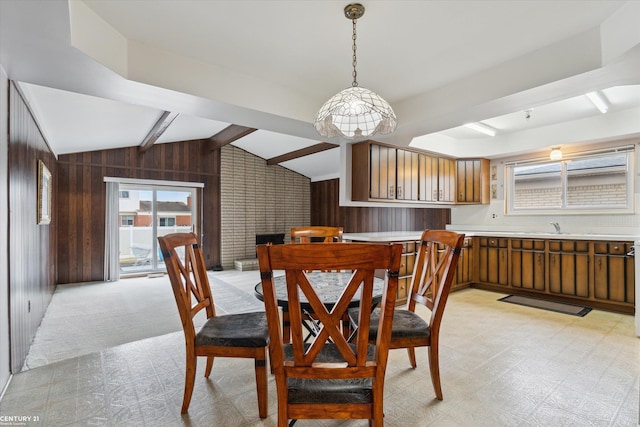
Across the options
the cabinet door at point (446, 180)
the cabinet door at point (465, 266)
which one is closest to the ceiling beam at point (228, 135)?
the cabinet door at point (446, 180)

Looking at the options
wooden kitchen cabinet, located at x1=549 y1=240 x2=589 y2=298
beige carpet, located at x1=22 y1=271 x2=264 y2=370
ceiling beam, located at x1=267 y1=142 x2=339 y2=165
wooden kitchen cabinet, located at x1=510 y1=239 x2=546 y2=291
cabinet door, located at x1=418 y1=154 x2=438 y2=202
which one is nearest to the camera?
beige carpet, located at x1=22 y1=271 x2=264 y2=370

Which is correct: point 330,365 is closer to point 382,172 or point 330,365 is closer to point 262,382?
point 262,382

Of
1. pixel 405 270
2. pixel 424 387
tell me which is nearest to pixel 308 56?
pixel 424 387

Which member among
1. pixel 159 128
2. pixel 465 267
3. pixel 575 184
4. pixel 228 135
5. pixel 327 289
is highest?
pixel 228 135

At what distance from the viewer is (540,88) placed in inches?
101

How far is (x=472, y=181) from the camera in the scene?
18.1 ft

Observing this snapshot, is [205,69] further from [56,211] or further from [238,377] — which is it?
[56,211]

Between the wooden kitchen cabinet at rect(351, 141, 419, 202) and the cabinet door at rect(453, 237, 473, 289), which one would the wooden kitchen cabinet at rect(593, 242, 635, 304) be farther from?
the wooden kitchen cabinet at rect(351, 141, 419, 202)

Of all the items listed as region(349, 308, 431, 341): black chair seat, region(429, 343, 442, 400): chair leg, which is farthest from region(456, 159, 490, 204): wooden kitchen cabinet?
region(429, 343, 442, 400): chair leg

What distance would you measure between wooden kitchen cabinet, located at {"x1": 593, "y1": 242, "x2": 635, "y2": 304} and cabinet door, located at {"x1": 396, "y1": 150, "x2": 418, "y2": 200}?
238cm

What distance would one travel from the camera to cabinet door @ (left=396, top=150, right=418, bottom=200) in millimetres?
4637

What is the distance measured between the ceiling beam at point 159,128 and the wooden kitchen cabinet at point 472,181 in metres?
4.76

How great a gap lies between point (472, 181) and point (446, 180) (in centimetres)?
54

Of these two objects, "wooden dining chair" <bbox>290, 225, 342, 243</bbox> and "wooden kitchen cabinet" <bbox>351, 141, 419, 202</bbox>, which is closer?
"wooden dining chair" <bbox>290, 225, 342, 243</bbox>
